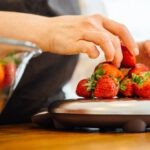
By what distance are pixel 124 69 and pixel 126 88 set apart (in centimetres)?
8

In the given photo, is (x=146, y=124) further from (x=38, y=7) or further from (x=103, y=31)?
(x=38, y=7)

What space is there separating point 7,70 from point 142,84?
1.44 ft

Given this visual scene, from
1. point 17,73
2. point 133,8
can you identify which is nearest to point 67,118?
point 17,73

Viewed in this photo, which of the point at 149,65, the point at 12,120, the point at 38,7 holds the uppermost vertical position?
the point at 38,7

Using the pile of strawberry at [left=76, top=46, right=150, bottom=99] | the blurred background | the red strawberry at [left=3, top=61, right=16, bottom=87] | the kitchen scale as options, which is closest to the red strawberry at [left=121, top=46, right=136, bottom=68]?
the pile of strawberry at [left=76, top=46, right=150, bottom=99]

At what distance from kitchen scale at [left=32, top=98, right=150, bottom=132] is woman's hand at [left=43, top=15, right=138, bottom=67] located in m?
0.12

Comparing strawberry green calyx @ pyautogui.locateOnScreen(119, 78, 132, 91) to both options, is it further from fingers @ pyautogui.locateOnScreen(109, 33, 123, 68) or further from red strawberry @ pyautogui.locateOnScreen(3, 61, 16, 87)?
red strawberry @ pyautogui.locateOnScreen(3, 61, 16, 87)

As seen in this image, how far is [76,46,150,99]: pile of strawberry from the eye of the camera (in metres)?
0.94

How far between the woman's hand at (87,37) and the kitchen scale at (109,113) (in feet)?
0.38

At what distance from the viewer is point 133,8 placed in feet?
6.59

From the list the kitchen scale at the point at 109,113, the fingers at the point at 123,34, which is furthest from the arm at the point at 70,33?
the kitchen scale at the point at 109,113

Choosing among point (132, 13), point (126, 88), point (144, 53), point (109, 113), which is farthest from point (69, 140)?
point (132, 13)

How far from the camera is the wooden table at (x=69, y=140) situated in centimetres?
70

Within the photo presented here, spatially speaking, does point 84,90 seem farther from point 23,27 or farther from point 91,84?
point 23,27
